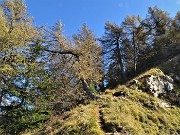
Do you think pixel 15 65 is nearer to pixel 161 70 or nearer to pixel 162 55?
pixel 161 70

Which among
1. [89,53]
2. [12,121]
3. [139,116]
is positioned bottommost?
[139,116]

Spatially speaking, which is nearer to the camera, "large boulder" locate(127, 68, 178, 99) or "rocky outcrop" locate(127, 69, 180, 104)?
"rocky outcrop" locate(127, 69, 180, 104)

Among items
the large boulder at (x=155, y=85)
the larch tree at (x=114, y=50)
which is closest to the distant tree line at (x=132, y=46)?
the larch tree at (x=114, y=50)

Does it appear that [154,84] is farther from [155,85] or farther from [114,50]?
[114,50]

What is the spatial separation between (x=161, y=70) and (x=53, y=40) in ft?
38.9

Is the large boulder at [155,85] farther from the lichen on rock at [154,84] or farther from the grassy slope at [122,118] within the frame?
the grassy slope at [122,118]

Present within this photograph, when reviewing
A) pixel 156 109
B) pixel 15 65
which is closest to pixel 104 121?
pixel 156 109

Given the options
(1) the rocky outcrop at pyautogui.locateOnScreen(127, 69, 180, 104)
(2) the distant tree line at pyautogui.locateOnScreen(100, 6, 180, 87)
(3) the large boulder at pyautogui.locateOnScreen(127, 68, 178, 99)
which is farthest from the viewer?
(2) the distant tree line at pyautogui.locateOnScreen(100, 6, 180, 87)

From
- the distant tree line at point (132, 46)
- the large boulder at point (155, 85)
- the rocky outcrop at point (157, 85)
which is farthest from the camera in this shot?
the distant tree line at point (132, 46)

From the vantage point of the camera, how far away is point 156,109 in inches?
821

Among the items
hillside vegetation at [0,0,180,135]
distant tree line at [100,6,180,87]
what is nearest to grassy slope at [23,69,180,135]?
hillside vegetation at [0,0,180,135]

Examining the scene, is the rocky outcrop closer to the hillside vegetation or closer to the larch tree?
the hillside vegetation

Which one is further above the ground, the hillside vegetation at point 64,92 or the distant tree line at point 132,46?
the distant tree line at point 132,46

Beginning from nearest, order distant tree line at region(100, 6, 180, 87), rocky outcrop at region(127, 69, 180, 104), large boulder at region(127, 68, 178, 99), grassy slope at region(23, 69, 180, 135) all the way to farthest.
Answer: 1. grassy slope at region(23, 69, 180, 135)
2. rocky outcrop at region(127, 69, 180, 104)
3. large boulder at region(127, 68, 178, 99)
4. distant tree line at region(100, 6, 180, 87)
